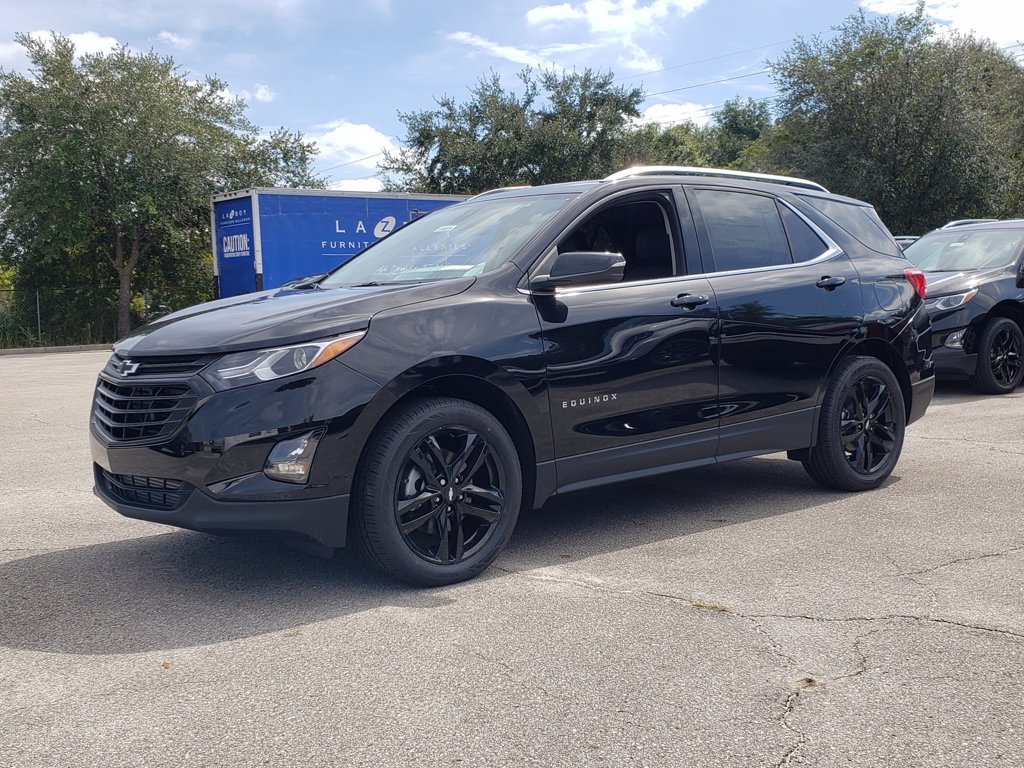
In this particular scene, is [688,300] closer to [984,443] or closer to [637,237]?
[637,237]

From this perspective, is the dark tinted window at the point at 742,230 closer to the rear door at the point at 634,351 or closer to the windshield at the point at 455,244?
the rear door at the point at 634,351

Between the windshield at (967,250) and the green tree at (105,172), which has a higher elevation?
the green tree at (105,172)

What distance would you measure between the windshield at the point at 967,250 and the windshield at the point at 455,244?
282 inches

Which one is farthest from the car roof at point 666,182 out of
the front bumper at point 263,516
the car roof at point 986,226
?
the car roof at point 986,226

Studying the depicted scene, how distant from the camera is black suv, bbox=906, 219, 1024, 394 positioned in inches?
408

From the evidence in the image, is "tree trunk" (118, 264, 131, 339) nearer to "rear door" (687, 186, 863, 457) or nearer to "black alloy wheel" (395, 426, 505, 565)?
"rear door" (687, 186, 863, 457)

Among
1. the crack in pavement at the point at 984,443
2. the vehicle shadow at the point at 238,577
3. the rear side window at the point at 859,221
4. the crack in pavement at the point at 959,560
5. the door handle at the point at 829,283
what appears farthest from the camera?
the crack in pavement at the point at 984,443

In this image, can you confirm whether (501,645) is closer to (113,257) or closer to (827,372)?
(827,372)

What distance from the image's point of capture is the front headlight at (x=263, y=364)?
4.01 m

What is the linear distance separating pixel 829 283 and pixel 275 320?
131 inches

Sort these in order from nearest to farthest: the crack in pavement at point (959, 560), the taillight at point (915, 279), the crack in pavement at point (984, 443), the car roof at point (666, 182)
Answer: the crack in pavement at point (959, 560) → the car roof at point (666, 182) → the taillight at point (915, 279) → the crack in pavement at point (984, 443)

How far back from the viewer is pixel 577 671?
3.44 m

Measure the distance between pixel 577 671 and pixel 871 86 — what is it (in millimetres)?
34131

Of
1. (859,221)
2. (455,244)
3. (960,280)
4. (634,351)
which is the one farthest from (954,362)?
(455,244)
